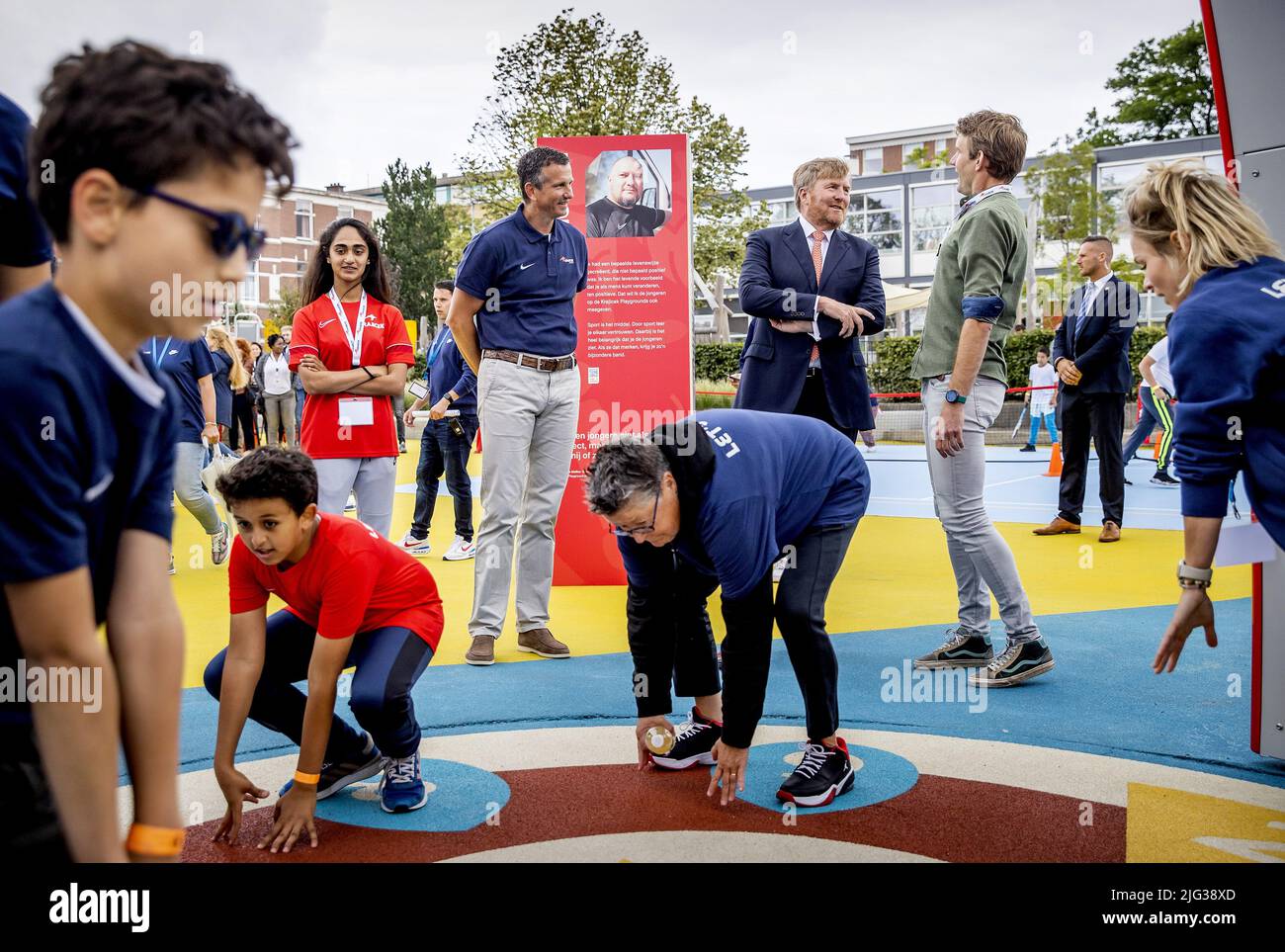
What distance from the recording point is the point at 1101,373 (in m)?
8.19

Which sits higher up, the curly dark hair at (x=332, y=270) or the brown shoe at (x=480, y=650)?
the curly dark hair at (x=332, y=270)

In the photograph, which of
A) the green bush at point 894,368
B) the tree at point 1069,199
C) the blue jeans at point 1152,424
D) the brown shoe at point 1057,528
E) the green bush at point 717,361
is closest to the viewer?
the brown shoe at point 1057,528

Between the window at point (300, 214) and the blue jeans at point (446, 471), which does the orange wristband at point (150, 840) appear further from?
the blue jeans at point (446, 471)

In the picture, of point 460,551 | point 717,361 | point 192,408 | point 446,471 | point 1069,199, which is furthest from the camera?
point 1069,199

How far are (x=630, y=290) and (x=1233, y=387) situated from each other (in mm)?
4650

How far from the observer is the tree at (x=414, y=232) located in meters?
38.1

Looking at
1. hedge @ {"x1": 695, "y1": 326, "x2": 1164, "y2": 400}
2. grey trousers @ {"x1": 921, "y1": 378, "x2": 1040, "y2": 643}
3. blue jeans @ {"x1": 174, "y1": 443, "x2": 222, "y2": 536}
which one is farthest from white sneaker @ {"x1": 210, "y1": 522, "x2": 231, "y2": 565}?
hedge @ {"x1": 695, "y1": 326, "x2": 1164, "y2": 400}

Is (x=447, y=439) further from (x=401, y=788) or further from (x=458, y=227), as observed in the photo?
(x=458, y=227)

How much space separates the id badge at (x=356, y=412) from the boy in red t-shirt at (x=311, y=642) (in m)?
1.44

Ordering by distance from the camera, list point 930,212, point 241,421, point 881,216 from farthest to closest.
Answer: point 881,216 → point 930,212 → point 241,421

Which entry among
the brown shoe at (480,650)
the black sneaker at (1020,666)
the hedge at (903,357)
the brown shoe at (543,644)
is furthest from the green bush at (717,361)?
the black sneaker at (1020,666)

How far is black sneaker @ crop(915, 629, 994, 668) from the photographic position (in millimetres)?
4730

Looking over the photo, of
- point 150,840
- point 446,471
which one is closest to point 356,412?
point 150,840

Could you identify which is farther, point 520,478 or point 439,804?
point 520,478
